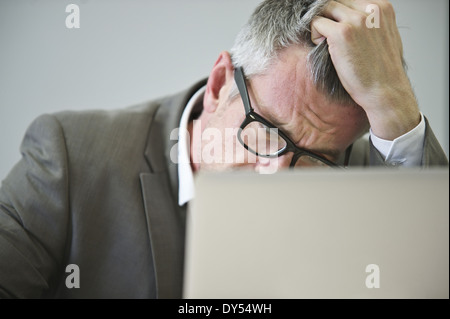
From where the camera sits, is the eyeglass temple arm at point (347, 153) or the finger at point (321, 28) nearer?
the finger at point (321, 28)

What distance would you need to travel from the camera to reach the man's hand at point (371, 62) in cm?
105

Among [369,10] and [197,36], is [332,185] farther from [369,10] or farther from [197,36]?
[197,36]

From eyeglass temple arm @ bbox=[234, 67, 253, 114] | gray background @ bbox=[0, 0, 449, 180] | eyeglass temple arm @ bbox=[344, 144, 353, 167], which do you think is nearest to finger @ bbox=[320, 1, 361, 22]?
eyeglass temple arm @ bbox=[234, 67, 253, 114]

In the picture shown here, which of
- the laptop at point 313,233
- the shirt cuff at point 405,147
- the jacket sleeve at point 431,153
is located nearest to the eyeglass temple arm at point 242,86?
the shirt cuff at point 405,147

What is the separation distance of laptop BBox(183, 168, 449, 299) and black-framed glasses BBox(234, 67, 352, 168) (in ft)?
2.10

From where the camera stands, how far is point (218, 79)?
1295mm

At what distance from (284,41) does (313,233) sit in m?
0.74

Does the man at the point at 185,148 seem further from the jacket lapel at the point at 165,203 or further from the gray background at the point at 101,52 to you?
the gray background at the point at 101,52

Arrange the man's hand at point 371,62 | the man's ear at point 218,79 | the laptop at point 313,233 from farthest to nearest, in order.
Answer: the man's ear at point 218,79 < the man's hand at point 371,62 < the laptop at point 313,233

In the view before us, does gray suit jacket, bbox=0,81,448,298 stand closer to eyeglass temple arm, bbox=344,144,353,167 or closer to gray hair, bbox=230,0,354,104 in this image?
eyeglass temple arm, bbox=344,144,353,167

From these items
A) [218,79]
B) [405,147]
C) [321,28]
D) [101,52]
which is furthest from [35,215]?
[405,147]

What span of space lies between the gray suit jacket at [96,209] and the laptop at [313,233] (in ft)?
2.16

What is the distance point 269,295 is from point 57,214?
827 mm
